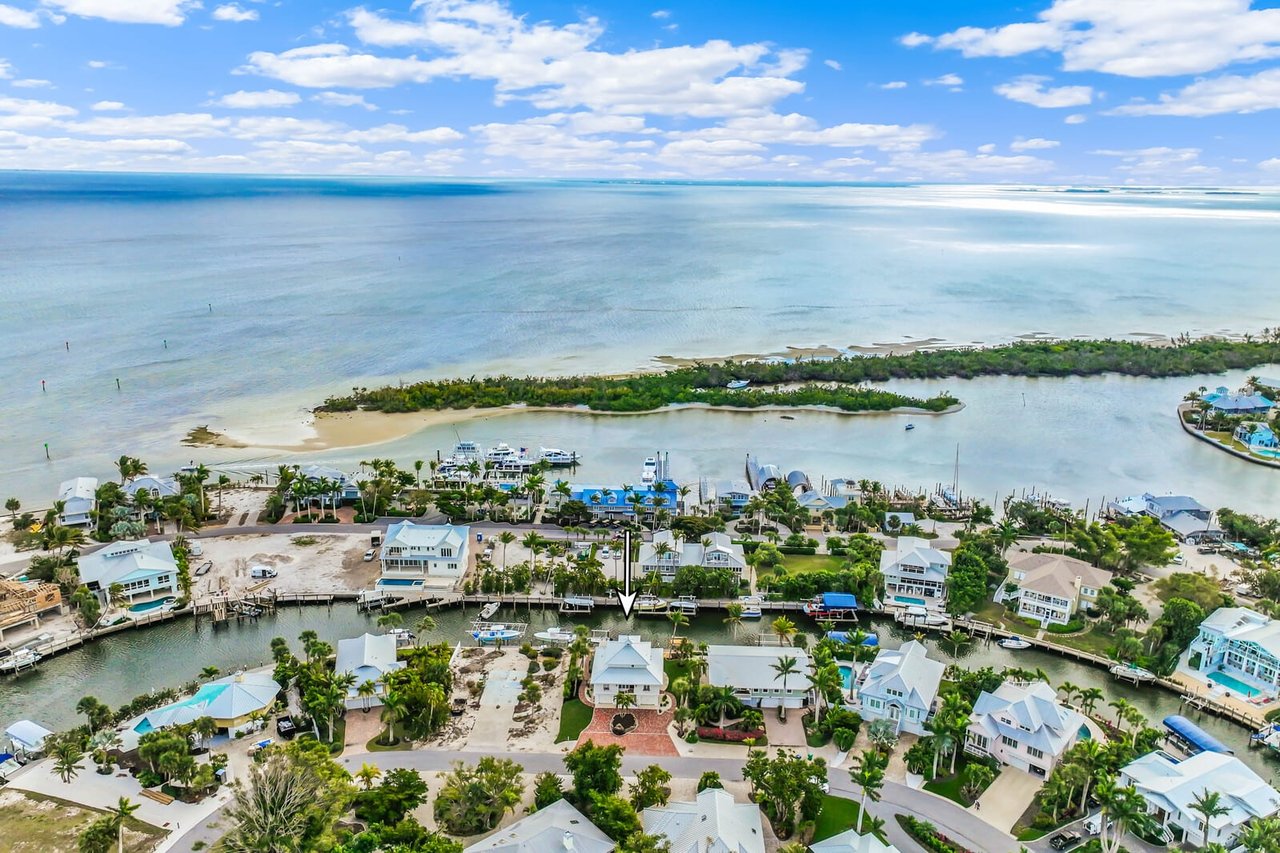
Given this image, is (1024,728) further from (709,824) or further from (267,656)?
(267,656)

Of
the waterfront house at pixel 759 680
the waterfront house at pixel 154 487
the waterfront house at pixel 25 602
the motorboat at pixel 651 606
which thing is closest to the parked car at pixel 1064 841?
the waterfront house at pixel 759 680

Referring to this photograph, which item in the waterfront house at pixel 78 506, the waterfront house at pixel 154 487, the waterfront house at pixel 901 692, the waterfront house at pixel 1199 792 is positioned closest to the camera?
the waterfront house at pixel 1199 792

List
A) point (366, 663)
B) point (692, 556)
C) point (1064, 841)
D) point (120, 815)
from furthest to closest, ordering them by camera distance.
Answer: point (692, 556) < point (366, 663) < point (1064, 841) < point (120, 815)

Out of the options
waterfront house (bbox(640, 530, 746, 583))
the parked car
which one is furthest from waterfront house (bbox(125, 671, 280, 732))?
the parked car

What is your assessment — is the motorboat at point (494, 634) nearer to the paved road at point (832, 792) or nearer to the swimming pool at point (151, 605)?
the paved road at point (832, 792)

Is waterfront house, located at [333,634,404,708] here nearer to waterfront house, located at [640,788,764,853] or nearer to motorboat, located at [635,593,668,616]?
motorboat, located at [635,593,668,616]

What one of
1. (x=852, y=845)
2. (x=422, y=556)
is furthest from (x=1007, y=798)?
(x=422, y=556)
